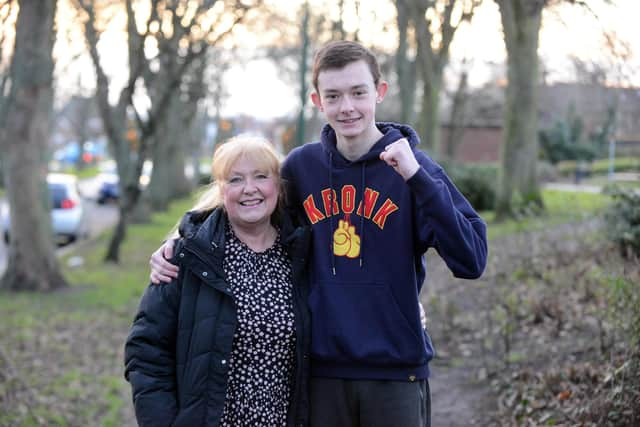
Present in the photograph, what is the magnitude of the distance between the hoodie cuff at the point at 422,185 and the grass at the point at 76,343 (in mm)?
4109

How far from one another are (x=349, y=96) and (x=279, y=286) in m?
0.79

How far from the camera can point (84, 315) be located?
436 inches

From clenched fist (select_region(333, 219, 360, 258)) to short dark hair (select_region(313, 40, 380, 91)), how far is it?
591mm

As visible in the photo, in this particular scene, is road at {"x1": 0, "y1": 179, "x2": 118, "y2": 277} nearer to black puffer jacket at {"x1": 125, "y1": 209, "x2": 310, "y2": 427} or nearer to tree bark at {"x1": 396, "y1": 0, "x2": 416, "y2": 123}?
tree bark at {"x1": 396, "y1": 0, "x2": 416, "y2": 123}

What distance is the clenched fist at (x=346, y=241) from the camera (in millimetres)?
3146

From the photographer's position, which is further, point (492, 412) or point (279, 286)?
point (492, 412)

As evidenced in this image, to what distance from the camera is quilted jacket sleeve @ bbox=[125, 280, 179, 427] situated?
300 centimetres

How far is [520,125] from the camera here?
1753 centimetres

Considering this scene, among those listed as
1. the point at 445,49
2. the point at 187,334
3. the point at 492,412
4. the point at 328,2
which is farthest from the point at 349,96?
the point at 328,2

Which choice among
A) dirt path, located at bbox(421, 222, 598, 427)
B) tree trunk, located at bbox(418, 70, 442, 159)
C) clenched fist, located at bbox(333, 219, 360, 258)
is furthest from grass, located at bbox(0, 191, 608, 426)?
tree trunk, located at bbox(418, 70, 442, 159)

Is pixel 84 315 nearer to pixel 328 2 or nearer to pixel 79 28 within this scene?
pixel 79 28

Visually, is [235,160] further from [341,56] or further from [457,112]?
[457,112]

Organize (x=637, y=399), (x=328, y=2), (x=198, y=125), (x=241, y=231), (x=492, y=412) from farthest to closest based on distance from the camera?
(x=198, y=125), (x=328, y=2), (x=492, y=412), (x=637, y=399), (x=241, y=231)

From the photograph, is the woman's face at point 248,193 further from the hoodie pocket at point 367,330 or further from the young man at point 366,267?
the hoodie pocket at point 367,330
